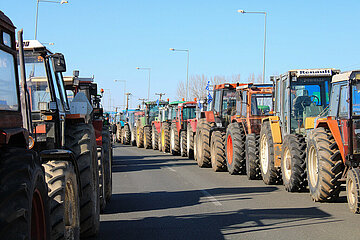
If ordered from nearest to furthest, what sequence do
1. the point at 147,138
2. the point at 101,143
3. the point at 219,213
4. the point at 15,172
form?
the point at 15,172
the point at 219,213
the point at 101,143
the point at 147,138

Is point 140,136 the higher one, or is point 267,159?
point 267,159

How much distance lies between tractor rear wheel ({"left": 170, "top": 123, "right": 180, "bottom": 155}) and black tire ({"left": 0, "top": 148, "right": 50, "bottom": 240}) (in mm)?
23848

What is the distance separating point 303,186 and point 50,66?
22.2 ft

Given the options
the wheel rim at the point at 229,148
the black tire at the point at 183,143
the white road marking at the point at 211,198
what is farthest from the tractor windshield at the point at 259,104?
the black tire at the point at 183,143

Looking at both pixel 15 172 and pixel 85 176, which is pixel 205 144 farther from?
pixel 15 172

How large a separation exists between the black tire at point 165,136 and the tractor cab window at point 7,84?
25.6 metres

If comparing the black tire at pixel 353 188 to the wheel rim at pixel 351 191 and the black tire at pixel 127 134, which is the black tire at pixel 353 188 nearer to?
the wheel rim at pixel 351 191

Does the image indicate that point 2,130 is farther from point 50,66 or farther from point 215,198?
point 215,198

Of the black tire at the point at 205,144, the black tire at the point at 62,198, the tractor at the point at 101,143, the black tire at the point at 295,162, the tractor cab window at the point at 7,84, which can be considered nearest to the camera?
the tractor cab window at the point at 7,84

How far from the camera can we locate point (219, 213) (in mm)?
10500

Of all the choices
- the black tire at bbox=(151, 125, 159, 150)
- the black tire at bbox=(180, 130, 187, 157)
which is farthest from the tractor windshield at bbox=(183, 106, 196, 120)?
the black tire at bbox=(151, 125, 159, 150)

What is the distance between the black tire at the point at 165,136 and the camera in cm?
3134

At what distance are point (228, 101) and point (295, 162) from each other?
755 centimetres

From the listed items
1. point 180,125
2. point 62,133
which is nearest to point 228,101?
point 180,125
